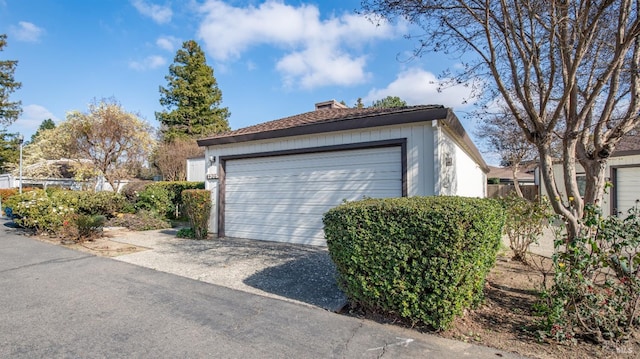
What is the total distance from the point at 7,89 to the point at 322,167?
3184cm

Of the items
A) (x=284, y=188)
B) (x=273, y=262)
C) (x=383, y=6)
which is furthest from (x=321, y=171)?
(x=383, y=6)

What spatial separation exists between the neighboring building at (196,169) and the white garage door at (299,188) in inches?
508

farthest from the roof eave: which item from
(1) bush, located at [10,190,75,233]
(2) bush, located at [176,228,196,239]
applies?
(1) bush, located at [10,190,75,233]

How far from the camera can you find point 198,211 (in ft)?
Result: 27.2

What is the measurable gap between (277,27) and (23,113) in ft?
98.4

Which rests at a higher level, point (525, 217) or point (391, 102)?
point (391, 102)

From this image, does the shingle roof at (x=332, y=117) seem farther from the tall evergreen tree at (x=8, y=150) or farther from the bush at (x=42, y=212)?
the tall evergreen tree at (x=8, y=150)

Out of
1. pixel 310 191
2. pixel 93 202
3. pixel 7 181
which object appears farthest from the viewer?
pixel 7 181

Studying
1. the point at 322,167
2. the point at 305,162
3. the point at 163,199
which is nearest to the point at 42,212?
the point at 163,199

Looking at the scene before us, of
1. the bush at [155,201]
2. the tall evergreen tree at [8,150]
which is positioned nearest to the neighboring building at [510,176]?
the bush at [155,201]

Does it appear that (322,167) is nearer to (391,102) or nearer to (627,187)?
(627,187)

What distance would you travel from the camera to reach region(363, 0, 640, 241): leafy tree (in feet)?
12.5

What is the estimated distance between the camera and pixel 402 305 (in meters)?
3.12

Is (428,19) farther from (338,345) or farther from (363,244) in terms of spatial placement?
(338,345)
